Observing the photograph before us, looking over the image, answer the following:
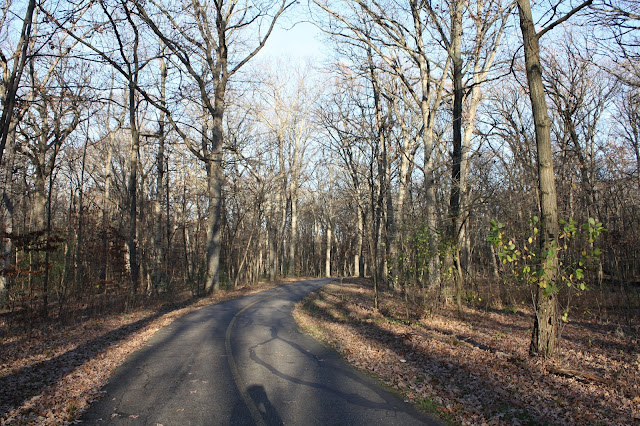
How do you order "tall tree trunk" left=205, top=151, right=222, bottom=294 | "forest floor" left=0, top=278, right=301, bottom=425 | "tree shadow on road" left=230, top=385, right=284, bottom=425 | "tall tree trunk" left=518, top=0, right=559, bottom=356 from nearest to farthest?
1. "tree shadow on road" left=230, top=385, right=284, bottom=425
2. "forest floor" left=0, top=278, right=301, bottom=425
3. "tall tree trunk" left=518, top=0, right=559, bottom=356
4. "tall tree trunk" left=205, top=151, right=222, bottom=294

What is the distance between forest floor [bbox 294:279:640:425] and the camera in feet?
17.3

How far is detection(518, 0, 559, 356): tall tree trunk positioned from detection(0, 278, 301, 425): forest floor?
7.00 m

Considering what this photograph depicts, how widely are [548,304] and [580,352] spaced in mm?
2185

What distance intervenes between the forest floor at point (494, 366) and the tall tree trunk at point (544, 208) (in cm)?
40

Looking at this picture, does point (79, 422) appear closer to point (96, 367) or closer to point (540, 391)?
point (96, 367)

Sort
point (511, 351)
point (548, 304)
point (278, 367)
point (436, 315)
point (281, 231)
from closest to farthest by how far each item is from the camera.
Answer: point (548, 304) < point (278, 367) < point (511, 351) < point (436, 315) < point (281, 231)

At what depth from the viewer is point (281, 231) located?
142ft

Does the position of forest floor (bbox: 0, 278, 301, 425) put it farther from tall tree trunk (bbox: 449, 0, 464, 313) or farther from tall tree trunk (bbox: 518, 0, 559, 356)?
tall tree trunk (bbox: 449, 0, 464, 313)

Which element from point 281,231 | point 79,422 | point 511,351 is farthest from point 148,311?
point 281,231

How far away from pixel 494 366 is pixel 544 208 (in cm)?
279

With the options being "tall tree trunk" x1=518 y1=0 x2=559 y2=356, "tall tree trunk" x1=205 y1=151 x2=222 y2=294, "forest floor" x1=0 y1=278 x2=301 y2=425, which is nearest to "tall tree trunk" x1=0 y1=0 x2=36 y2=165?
"forest floor" x1=0 y1=278 x2=301 y2=425

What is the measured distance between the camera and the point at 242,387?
21.0 feet

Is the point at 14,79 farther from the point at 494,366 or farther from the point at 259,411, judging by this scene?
the point at 494,366

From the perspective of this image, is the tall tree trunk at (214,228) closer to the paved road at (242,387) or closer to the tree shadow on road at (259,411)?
the paved road at (242,387)
